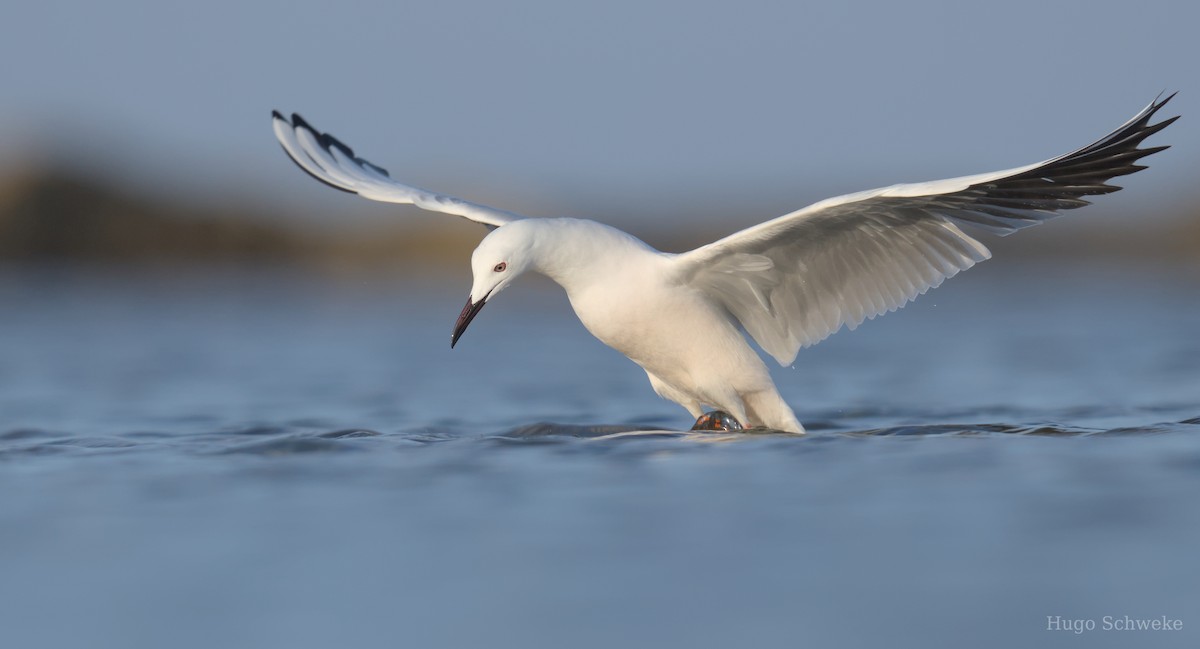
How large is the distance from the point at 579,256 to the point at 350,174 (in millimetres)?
2768

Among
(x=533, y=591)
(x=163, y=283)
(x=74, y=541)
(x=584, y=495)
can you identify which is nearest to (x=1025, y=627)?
(x=533, y=591)

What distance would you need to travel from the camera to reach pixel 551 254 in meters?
7.71

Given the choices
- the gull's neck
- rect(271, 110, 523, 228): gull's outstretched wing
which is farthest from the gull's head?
rect(271, 110, 523, 228): gull's outstretched wing

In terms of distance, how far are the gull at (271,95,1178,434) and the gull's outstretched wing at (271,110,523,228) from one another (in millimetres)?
1326

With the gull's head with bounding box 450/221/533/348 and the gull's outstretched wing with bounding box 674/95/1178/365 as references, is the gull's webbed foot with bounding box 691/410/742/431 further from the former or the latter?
the gull's head with bounding box 450/221/533/348

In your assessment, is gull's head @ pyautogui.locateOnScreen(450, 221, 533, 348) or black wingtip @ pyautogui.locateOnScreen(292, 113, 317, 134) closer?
gull's head @ pyautogui.locateOnScreen(450, 221, 533, 348)

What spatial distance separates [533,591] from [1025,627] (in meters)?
1.48

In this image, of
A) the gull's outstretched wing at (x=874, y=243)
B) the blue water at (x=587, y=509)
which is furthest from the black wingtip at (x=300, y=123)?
the gull's outstretched wing at (x=874, y=243)

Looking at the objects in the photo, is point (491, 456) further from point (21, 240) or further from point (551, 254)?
point (21, 240)

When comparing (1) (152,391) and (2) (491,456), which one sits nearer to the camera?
(2) (491,456)

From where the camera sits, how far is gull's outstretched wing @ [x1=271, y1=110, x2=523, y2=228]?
9195mm

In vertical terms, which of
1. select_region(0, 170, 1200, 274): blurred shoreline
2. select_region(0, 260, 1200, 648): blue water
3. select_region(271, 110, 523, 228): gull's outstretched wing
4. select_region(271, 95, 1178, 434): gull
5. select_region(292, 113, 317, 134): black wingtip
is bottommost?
select_region(0, 260, 1200, 648): blue water

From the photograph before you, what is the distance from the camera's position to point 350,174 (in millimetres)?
9992

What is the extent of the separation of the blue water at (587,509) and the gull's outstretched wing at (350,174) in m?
1.31
